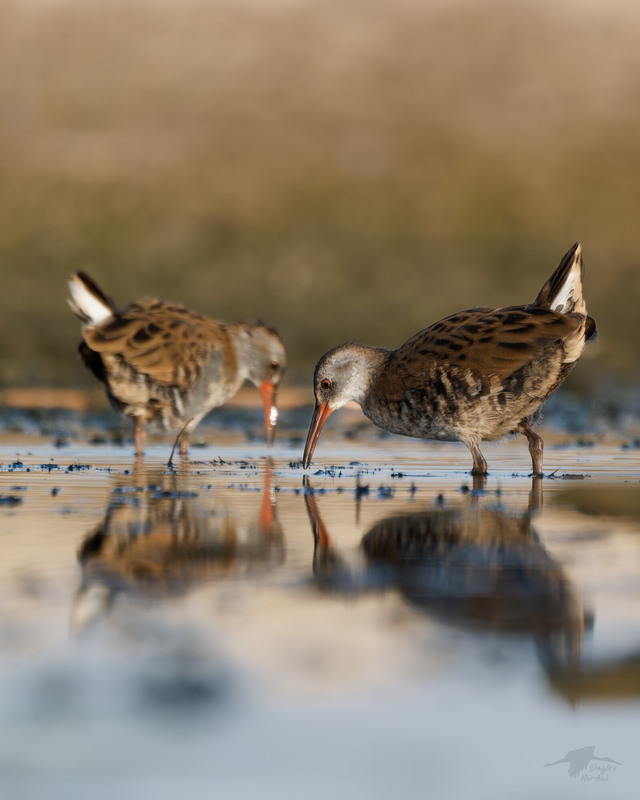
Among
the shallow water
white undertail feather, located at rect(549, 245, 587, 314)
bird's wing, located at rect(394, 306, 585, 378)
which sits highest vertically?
white undertail feather, located at rect(549, 245, 587, 314)

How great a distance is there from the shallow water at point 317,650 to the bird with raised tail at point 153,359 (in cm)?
495

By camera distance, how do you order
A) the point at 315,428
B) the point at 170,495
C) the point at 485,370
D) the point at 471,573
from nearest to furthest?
the point at 471,573 < the point at 170,495 < the point at 485,370 < the point at 315,428

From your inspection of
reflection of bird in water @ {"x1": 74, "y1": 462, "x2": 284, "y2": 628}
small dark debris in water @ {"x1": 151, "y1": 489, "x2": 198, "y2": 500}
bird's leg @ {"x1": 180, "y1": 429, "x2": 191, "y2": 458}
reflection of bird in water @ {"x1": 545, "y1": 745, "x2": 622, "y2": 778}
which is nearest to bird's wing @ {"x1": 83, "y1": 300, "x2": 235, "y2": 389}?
bird's leg @ {"x1": 180, "y1": 429, "x2": 191, "y2": 458}

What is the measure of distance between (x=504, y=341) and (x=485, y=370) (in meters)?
0.30

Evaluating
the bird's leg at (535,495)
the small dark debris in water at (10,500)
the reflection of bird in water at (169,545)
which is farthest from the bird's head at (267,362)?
the small dark debris in water at (10,500)

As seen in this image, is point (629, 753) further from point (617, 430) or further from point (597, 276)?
point (597, 276)

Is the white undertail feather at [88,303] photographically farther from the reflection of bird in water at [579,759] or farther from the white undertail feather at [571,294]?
the reflection of bird in water at [579,759]

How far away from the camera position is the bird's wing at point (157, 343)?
13078 mm

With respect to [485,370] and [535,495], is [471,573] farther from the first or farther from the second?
[485,370]

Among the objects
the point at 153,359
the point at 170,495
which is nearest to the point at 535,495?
the point at 170,495

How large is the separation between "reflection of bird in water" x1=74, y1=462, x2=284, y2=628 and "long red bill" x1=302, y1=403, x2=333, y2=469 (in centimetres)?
262

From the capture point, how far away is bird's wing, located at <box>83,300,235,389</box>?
42.9 ft

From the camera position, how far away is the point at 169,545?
6555 millimetres

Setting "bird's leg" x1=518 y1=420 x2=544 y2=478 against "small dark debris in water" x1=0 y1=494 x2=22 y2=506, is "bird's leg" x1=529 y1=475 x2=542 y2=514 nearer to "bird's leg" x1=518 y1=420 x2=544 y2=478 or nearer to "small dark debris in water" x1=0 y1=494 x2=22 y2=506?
"bird's leg" x1=518 y1=420 x2=544 y2=478
